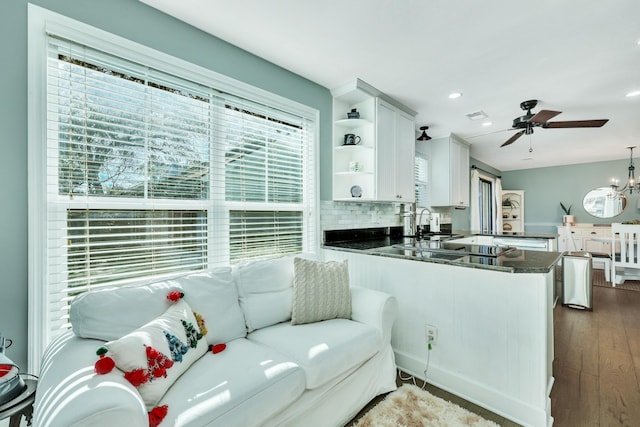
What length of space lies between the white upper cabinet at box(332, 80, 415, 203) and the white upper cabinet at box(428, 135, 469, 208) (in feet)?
5.11

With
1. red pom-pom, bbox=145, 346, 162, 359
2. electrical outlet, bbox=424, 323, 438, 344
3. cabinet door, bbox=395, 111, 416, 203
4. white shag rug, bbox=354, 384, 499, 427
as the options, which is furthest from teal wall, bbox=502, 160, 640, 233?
red pom-pom, bbox=145, 346, 162, 359

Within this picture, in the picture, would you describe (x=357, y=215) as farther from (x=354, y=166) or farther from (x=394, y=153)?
(x=394, y=153)

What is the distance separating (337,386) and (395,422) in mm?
415

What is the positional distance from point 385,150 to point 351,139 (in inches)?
15.9

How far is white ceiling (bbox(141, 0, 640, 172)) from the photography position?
6.03ft

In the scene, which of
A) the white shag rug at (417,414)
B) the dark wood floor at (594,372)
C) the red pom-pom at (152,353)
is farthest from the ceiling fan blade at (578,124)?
the red pom-pom at (152,353)

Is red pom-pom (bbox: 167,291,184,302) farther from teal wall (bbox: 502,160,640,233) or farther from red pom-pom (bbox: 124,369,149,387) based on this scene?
teal wall (bbox: 502,160,640,233)

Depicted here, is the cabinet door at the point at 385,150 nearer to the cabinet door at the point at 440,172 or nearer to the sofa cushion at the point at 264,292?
the sofa cushion at the point at 264,292

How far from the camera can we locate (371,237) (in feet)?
11.6

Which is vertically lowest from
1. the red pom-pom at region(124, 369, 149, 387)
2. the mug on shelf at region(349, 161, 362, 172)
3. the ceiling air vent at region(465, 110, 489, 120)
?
the red pom-pom at region(124, 369, 149, 387)

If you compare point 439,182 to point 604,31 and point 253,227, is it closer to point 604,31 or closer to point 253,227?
point 604,31

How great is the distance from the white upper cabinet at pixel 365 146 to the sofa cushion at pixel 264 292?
126 centimetres

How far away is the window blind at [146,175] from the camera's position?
1.59 meters

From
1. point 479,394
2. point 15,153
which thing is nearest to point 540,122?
point 479,394
